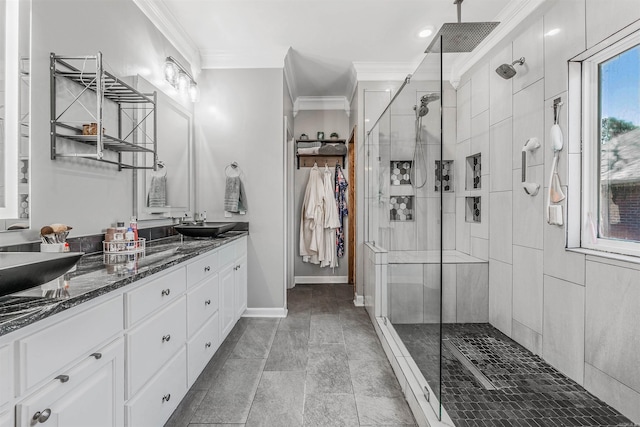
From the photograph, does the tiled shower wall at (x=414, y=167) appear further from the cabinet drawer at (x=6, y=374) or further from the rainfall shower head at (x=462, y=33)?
the cabinet drawer at (x=6, y=374)

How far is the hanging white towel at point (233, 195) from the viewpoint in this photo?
9.91 feet

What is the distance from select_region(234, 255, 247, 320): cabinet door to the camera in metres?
2.71

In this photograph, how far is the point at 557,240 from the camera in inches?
80.9

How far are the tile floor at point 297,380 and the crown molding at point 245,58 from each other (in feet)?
8.47

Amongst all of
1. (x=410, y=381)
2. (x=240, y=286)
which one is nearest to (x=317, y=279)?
(x=240, y=286)

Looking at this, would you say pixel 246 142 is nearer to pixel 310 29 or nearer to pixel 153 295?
pixel 310 29

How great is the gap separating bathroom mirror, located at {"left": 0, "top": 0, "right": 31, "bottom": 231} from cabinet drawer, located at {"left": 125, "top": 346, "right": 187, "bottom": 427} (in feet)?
2.82

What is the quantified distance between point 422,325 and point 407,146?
1137 millimetres

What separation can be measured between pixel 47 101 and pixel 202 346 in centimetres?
151

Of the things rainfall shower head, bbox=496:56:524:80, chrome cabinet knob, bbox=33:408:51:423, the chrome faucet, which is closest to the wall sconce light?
the chrome faucet

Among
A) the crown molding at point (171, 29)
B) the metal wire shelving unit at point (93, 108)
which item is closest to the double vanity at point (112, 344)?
the metal wire shelving unit at point (93, 108)

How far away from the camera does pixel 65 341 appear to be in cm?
88

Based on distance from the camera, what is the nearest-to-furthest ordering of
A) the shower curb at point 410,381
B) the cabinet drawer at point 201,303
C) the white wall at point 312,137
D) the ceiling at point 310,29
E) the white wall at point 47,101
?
the white wall at point 47,101
the shower curb at point 410,381
the cabinet drawer at point 201,303
the ceiling at point 310,29
the white wall at point 312,137

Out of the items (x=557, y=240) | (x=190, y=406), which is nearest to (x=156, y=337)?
(x=190, y=406)
